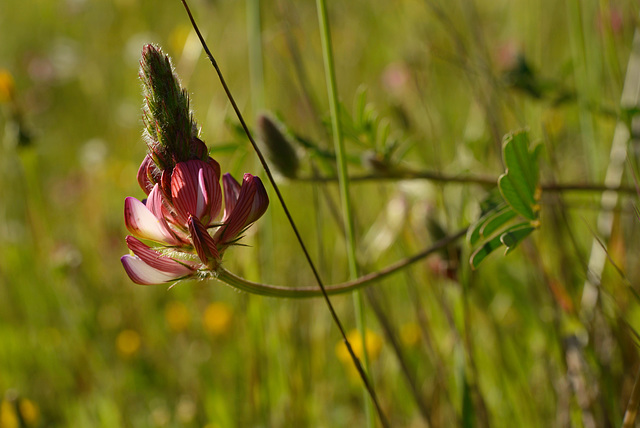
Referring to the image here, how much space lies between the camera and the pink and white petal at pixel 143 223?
564 mm

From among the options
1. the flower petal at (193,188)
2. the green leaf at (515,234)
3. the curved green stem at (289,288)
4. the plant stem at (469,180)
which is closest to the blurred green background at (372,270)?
the plant stem at (469,180)

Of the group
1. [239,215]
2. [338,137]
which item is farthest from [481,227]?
[239,215]

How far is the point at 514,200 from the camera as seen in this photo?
70 cm

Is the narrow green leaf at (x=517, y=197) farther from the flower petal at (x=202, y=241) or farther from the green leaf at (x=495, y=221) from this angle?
the flower petal at (x=202, y=241)

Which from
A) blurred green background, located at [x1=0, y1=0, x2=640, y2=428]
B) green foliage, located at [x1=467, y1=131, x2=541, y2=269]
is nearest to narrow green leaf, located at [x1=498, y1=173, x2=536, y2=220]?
green foliage, located at [x1=467, y1=131, x2=541, y2=269]

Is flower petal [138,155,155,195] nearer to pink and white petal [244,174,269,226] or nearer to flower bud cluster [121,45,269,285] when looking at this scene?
flower bud cluster [121,45,269,285]

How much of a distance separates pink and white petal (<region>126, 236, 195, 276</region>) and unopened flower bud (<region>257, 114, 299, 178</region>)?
40 cm

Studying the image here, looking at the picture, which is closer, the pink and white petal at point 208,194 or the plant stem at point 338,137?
the pink and white petal at point 208,194

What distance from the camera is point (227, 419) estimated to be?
1.39m

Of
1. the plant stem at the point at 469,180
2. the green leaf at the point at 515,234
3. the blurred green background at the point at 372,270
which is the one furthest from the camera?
the blurred green background at the point at 372,270

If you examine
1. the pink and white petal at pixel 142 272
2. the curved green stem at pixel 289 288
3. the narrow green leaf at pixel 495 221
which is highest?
the narrow green leaf at pixel 495 221

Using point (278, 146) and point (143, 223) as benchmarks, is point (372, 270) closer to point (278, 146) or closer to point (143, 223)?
point (278, 146)

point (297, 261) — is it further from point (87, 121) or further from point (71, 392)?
point (87, 121)

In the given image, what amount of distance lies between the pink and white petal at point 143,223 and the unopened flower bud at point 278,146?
14.7 inches
